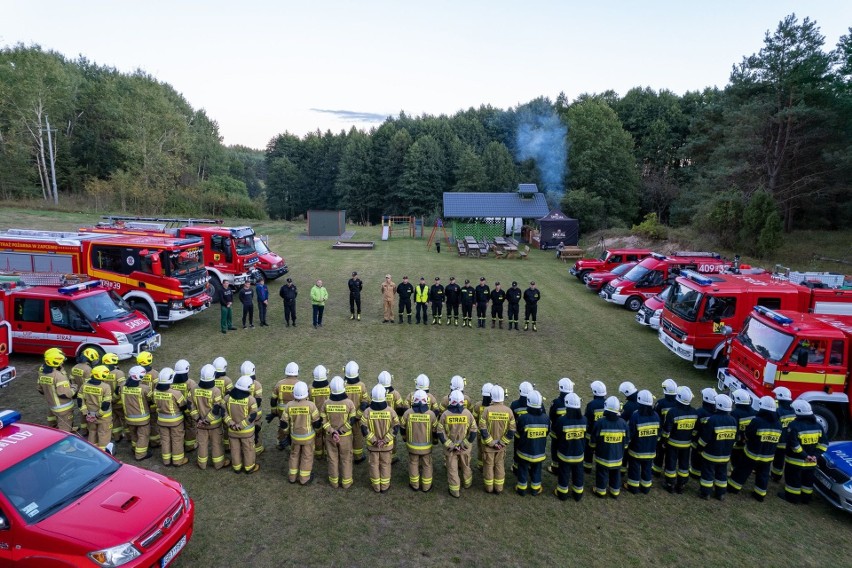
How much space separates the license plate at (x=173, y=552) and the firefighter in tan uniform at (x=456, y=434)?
3.47m

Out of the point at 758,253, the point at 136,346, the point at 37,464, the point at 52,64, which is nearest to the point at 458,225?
the point at 758,253

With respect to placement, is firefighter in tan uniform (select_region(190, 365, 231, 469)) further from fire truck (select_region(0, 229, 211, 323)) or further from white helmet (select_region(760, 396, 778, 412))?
fire truck (select_region(0, 229, 211, 323))

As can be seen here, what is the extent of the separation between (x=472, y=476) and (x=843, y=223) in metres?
35.0

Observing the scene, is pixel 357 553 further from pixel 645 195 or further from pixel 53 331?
pixel 645 195

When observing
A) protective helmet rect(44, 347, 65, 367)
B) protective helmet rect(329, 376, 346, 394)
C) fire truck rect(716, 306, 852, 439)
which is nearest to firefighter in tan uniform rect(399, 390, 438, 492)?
protective helmet rect(329, 376, 346, 394)

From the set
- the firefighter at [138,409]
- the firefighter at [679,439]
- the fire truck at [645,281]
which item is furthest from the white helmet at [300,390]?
the fire truck at [645,281]

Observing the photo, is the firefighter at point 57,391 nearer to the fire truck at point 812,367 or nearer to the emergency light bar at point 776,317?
the fire truck at point 812,367

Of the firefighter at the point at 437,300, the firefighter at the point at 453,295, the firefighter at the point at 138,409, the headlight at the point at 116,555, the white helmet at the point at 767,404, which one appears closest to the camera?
the headlight at the point at 116,555

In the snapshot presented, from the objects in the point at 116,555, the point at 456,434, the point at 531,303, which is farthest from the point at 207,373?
the point at 531,303

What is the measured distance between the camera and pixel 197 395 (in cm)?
795

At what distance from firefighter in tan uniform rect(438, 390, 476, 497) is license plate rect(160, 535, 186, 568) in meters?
3.47

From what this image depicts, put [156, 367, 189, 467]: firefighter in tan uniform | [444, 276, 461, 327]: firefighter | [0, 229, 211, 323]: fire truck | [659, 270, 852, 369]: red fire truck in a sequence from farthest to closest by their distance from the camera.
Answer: [444, 276, 461, 327]: firefighter
[0, 229, 211, 323]: fire truck
[659, 270, 852, 369]: red fire truck
[156, 367, 189, 467]: firefighter in tan uniform

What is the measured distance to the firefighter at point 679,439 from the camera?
7.80 m

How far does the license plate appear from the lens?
5.59 meters
